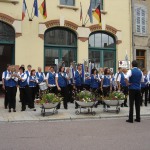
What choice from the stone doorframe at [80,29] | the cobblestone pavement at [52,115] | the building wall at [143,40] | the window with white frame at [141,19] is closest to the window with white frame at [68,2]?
the stone doorframe at [80,29]

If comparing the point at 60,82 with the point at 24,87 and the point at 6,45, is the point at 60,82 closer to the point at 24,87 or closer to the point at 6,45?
the point at 24,87

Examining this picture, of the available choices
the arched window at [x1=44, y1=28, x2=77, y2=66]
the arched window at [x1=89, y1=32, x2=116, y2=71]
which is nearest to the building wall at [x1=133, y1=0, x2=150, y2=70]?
the arched window at [x1=89, y1=32, x2=116, y2=71]

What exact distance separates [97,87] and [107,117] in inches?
130

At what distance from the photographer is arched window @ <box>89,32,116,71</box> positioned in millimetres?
19312

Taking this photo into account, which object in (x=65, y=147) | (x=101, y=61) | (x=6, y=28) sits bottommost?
(x=65, y=147)

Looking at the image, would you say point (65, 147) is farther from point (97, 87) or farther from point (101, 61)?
point (101, 61)

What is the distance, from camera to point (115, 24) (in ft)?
64.9

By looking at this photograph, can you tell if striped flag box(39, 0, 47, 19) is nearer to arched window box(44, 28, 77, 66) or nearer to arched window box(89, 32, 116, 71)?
arched window box(44, 28, 77, 66)

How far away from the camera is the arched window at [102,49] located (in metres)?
19.3

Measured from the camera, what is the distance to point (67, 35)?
1866 cm

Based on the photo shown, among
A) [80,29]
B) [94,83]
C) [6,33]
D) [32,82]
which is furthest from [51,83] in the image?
[80,29]

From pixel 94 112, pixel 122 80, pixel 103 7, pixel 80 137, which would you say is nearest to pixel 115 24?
pixel 103 7

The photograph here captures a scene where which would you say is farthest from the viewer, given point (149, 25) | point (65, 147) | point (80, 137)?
point (149, 25)

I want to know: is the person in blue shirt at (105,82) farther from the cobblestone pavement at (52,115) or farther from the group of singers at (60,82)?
the cobblestone pavement at (52,115)
